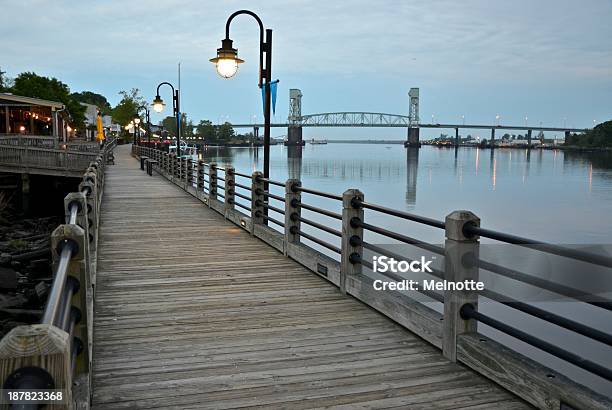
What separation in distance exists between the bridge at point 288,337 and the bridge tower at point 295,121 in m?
146

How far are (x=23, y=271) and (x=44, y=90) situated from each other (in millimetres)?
72667

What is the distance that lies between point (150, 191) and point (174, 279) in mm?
15175

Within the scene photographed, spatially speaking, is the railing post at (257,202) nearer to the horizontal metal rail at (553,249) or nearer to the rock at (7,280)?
the rock at (7,280)

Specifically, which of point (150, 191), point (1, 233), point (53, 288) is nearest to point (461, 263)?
point (53, 288)

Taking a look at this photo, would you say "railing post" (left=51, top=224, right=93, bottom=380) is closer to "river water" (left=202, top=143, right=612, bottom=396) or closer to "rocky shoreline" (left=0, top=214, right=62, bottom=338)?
"rocky shoreline" (left=0, top=214, right=62, bottom=338)

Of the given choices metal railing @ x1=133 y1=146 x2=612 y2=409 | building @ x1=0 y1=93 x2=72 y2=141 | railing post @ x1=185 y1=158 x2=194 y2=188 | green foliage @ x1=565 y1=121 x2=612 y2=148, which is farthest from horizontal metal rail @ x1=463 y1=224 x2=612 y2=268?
green foliage @ x1=565 y1=121 x2=612 y2=148

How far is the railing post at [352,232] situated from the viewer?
7.23 metres

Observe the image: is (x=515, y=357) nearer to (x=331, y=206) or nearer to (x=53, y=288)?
(x=53, y=288)

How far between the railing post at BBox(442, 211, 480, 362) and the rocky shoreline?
6.63m

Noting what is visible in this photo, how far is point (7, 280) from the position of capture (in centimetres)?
1377

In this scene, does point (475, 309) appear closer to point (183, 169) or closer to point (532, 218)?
point (183, 169)

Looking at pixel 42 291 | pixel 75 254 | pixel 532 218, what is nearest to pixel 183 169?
pixel 42 291

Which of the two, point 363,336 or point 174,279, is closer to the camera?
point 363,336

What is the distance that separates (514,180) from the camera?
7744 centimetres
